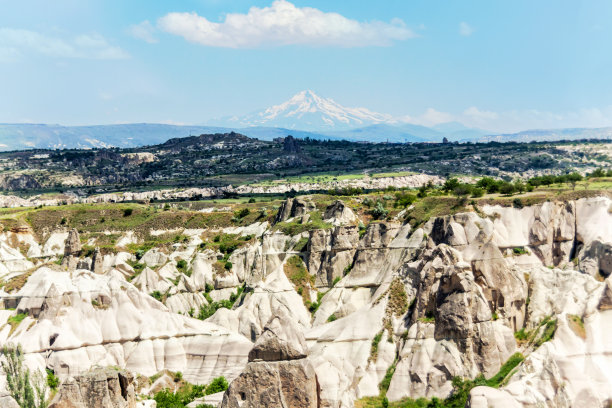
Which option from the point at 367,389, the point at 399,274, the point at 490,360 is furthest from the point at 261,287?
the point at 490,360

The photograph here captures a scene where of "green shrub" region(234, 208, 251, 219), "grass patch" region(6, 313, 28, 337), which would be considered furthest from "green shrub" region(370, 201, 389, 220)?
"grass patch" region(6, 313, 28, 337)

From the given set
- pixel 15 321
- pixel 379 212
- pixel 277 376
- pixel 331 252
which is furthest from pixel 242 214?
pixel 277 376

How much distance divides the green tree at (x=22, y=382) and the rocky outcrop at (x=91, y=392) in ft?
51.6

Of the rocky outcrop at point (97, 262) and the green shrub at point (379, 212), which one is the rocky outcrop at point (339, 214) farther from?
the rocky outcrop at point (97, 262)

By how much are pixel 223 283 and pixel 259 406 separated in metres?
58.2

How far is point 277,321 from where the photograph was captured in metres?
39.7

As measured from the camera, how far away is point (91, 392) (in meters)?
41.5

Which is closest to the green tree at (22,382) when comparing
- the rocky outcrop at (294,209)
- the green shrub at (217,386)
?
the green shrub at (217,386)

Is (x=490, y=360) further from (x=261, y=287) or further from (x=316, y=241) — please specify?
(x=316, y=241)

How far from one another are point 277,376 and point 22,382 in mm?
27854

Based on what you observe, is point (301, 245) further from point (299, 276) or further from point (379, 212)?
point (379, 212)

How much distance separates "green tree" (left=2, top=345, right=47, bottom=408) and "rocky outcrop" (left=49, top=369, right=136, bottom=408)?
51.6ft

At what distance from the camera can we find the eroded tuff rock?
125 ft

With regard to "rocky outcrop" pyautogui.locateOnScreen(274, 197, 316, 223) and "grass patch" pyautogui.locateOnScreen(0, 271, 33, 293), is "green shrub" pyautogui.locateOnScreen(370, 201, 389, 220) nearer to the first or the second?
"rocky outcrop" pyautogui.locateOnScreen(274, 197, 316, 223)
